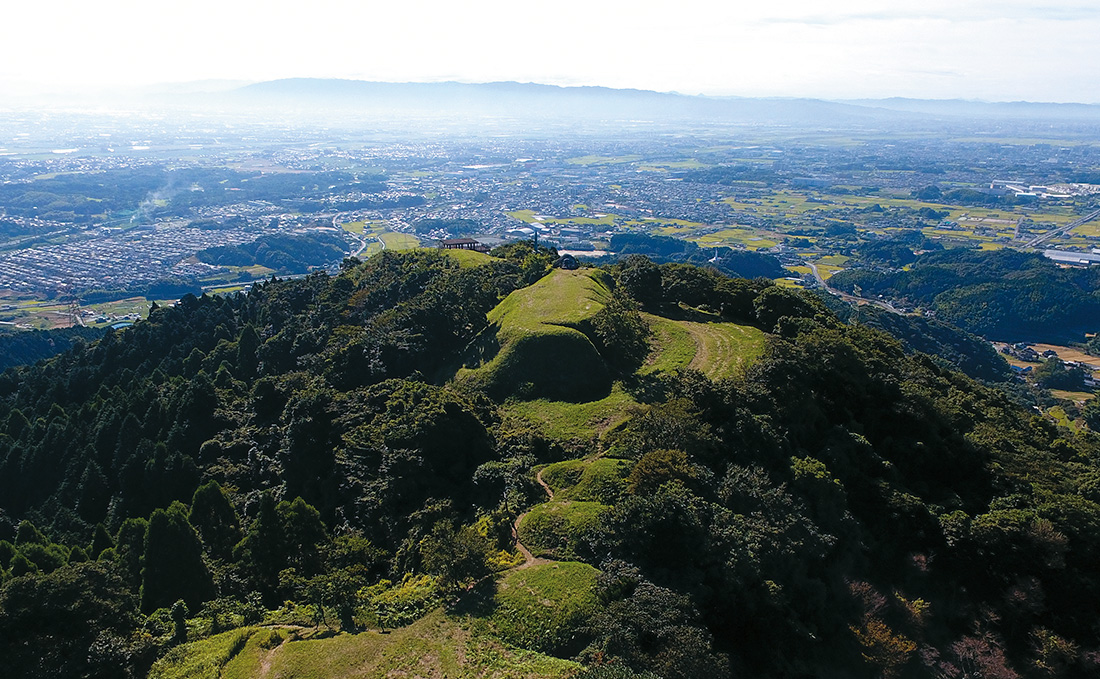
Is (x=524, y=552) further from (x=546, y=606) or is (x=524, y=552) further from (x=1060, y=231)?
(x=1060, y=231)

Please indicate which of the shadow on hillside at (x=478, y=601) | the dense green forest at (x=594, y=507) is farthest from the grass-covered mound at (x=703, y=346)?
the shadow on hillside at (x=478, y=601)

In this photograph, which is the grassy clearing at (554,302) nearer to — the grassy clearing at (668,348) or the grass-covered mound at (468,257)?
the grassy clearing at (668,348)

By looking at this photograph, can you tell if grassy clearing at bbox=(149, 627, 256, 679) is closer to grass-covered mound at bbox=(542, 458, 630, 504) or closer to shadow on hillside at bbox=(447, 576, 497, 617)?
shadow on hillside at bbox=(447, 576, 497, 617)

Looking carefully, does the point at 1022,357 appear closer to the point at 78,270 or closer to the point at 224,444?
the point at 224,444

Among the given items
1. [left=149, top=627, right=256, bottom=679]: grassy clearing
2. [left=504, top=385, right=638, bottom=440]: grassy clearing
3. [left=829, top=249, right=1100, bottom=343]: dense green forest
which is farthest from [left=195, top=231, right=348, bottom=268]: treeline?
[left=149, top=627, right=256, bottom=679]: grassy clearing

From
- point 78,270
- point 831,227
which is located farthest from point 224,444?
point 831,227

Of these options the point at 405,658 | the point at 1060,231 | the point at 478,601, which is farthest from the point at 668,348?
the point at 1060,231
